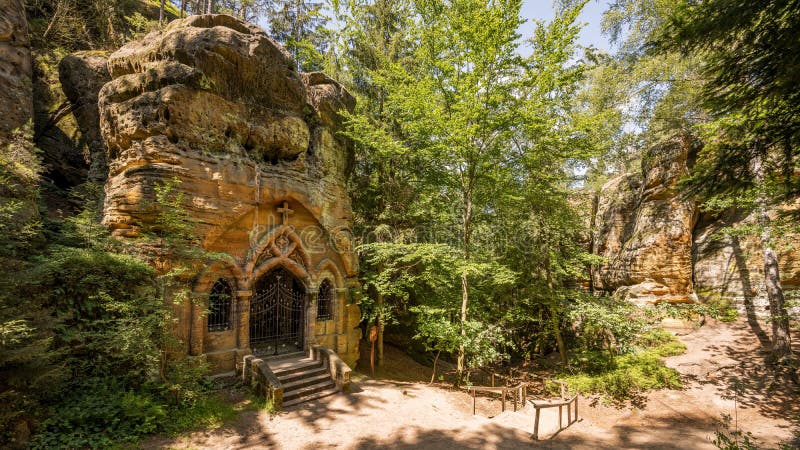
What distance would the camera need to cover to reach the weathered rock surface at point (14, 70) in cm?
919

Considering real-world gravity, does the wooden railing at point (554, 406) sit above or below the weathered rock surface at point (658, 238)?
below

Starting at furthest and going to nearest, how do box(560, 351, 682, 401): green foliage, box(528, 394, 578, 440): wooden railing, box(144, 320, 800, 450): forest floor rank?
box(560, 351, 682, 401): green foliage
box(528, 394, 578, 440): wooden railing
box(144, 320, 800, 450): forest floor

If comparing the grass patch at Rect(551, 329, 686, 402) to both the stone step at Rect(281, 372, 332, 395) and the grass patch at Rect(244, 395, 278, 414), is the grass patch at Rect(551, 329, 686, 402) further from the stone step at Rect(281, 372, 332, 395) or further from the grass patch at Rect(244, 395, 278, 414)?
the grass patch at Rect(244, 395, 278, 414)

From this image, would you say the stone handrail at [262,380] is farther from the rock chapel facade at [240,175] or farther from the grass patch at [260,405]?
the rock chapel facade at [240,175]

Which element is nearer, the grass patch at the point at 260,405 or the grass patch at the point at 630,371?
the grass patch at the point at 260,405

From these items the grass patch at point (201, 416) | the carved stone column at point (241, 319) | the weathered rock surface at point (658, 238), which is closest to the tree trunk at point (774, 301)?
the weathered rock surface at point (658, 238)

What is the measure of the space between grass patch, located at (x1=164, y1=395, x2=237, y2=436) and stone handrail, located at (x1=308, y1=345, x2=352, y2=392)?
2892 millimetres

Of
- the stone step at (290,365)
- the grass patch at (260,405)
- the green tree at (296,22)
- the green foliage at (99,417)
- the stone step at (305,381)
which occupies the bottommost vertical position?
the grass patch at (260,405)

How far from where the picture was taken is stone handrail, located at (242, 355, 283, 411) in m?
8.30

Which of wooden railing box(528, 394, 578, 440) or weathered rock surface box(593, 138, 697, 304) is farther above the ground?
weathered rock surface box(593, 138, 697, 304)

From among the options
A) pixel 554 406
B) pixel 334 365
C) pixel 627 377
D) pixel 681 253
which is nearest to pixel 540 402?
pixel 554 406

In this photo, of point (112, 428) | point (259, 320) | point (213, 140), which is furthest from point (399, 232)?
point (112, 428)

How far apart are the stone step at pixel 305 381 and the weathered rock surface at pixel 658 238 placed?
1331 cm

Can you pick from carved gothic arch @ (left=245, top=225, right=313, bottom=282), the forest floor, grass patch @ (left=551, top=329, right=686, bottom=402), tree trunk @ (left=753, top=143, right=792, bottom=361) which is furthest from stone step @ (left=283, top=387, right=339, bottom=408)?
tree trunk @ (left=753, top=143, right=792, bottom=361)
